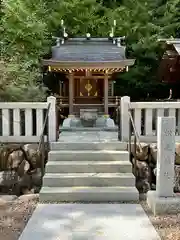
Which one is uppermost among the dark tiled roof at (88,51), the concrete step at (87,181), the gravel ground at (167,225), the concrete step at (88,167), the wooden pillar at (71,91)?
the dark tiled roof at (88,51)

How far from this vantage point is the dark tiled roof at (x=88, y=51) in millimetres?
A: 12891

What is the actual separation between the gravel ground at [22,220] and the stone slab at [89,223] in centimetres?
11

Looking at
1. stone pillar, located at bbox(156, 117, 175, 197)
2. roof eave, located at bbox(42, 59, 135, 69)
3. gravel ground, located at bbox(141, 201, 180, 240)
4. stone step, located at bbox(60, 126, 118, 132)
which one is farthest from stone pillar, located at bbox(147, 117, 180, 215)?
roof eave, located at bbox(42, 59, 135, 69)

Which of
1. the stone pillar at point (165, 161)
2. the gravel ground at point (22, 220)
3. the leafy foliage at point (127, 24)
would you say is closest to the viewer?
the gravel ground at point (22, 220)

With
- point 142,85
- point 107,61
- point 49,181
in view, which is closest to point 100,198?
point 49,181

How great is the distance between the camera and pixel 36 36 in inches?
537

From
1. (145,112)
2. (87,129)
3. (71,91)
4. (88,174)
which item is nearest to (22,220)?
(88,174)

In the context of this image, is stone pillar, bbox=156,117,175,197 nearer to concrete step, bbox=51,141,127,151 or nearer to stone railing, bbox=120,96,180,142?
concrete step, bbox=51,141,127,151

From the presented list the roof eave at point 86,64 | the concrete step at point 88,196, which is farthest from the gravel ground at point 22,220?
the roof eave at point 86,64

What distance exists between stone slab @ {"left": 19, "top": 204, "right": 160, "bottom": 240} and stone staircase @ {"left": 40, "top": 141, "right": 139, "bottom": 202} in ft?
0.83

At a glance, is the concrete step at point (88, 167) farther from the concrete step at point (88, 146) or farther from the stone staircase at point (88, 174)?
the concrete step at point (88, 146)

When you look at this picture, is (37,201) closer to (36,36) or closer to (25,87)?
(25,87)

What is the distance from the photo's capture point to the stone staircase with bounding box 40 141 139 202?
641cm

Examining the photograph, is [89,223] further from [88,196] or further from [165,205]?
[165,205]
